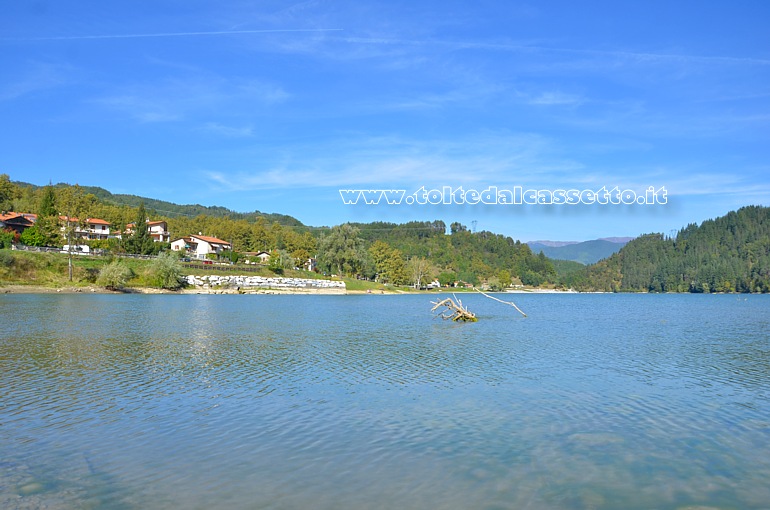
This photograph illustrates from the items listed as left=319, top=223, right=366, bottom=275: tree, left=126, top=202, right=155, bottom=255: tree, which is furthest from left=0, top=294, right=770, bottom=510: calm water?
left=319, top=223, right=366, bottom=275: tree

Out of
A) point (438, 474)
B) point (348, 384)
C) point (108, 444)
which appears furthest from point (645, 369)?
point (108, 444)

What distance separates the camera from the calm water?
32.1ft

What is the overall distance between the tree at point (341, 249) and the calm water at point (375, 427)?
95561 mm

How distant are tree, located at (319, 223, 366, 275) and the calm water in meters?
95.6

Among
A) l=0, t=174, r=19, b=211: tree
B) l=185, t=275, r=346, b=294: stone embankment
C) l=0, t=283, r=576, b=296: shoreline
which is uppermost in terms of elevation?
l=0, t=174, r=19, b=211: tree

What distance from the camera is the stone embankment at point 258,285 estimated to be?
9647cm

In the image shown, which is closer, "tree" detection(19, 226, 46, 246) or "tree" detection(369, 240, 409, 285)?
"tree" detection(19, 226, 46, 246)

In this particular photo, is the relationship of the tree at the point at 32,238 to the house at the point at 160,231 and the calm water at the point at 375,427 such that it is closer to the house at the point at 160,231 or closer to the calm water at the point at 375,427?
the house at the point at 160,231

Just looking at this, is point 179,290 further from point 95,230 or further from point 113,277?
point 95,230

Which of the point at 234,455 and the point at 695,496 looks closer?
the point at 695,496

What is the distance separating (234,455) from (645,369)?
18.3 meters

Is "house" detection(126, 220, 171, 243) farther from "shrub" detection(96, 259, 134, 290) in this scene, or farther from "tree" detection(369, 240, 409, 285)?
"shrub" detection(96, 259, 134, 290)

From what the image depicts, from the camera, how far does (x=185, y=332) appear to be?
34.5 metres

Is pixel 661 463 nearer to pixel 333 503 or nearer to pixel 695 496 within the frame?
pixel 695 496
